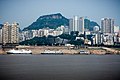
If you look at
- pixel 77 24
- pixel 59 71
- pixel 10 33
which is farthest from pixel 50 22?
pixel 59 71

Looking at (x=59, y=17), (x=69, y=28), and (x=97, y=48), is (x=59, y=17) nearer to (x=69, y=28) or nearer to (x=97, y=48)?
(x=69, y=28)

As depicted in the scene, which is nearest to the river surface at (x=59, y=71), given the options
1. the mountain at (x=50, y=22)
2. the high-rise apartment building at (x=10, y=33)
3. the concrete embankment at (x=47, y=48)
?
the concrete embankment at (x=47, y=48)

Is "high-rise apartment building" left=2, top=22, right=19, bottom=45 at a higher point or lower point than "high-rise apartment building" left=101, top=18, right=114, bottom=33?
lower

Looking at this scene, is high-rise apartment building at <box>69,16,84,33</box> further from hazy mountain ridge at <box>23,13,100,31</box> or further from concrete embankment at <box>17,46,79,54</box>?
concrete embankment at <box>17,46,79,54</box>

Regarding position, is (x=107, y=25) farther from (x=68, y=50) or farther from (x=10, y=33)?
(x=10, y=33)

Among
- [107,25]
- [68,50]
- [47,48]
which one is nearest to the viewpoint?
[47,48]

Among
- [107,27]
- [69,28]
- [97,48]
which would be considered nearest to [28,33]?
[69,28]

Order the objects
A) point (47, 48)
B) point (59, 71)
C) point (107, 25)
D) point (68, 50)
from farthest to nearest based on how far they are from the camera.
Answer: point (107, 25) → point (68, 50) → point (47, 48) → point (59, 71)

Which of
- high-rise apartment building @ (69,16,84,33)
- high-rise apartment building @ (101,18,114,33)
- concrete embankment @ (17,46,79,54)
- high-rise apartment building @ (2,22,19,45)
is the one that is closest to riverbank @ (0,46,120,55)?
concrete embankment @ (17,46,79,54)

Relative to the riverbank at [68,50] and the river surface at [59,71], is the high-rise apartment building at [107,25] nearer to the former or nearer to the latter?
the riverbank at [68,50]

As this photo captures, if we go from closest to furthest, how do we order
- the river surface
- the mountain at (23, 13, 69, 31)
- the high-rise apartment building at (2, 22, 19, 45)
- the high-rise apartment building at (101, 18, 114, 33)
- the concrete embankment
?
1. the river surface
2. the concrete embankment
3. the high-rise apartment building at (2, 22, 19, 45)
4. the high-rise apartment building at (101, 18, 114, 33)
5. the mountain at (23, 13, 69, 31)

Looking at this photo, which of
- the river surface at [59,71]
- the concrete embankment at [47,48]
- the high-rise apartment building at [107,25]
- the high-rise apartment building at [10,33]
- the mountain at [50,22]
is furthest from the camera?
the mountain at [50,22]
